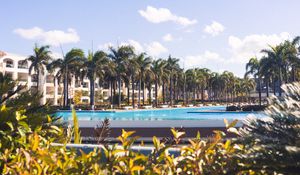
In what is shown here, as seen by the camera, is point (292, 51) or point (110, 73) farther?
point (110, 73)

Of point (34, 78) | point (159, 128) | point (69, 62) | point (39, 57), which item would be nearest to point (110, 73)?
point (69, 62)

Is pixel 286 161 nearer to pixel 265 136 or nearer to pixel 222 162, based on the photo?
pixel 265 136

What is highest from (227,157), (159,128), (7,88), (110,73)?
(110,73)

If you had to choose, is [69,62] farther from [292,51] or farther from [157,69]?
[292,51]

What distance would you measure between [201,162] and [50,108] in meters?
3.28

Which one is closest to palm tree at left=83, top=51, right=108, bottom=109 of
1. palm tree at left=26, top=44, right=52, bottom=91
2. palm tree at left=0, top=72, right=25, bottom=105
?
palm tree at left=26, top=44, right=52, bottom=91

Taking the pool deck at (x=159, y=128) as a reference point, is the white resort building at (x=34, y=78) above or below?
above

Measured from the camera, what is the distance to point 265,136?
2400mm

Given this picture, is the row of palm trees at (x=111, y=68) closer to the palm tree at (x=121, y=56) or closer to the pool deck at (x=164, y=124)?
the palm tree at (x=121, y=56)

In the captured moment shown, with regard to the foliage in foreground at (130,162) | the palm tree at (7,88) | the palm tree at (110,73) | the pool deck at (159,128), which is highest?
the palm tree at (110,73)

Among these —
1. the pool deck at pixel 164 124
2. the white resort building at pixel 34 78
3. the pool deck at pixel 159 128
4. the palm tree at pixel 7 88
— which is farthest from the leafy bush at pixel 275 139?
the white resort building at pixel 34 78

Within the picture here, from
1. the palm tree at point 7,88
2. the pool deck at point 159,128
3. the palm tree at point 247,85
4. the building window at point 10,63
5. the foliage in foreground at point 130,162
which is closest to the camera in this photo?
the foliage in foreground at point 130,162

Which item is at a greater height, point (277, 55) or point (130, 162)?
point (277, 55)

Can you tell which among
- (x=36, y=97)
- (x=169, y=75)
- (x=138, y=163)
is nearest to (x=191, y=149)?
(x=138, y=163)
